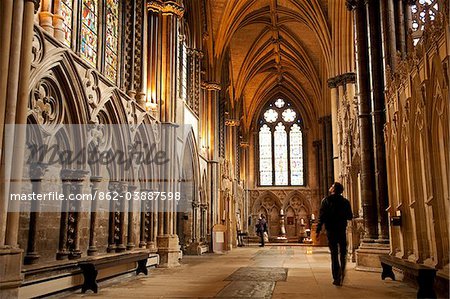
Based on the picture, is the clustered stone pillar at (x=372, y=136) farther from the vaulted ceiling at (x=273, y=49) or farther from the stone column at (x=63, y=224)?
the vaulted ceiling at (x=273, y=49)

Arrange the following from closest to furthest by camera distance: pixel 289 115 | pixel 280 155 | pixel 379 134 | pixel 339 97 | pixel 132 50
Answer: pixel 379 134 < pixel 132 50 < pixel 339 97 < pixel 280 155 < pixel 289 115

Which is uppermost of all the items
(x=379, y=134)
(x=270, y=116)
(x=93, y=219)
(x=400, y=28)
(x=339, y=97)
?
(x=270, y=116)

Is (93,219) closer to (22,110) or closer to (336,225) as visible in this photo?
(22,110)

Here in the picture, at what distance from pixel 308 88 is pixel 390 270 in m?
27.9

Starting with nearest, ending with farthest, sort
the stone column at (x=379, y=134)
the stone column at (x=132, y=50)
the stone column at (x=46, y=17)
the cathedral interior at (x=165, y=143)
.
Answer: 1. the cathedral interior at (x=165, y=143)
2. the stone column at (x=46, y=17)
3. the stone column at (x=379, y=134)
4. the stone column at (x=132, y=50)

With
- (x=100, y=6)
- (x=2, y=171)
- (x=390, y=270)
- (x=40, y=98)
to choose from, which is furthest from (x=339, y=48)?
(x=2, y=171)

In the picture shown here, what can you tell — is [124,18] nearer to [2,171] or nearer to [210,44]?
[2,171]

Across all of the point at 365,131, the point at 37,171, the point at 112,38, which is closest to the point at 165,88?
the point at 112,38

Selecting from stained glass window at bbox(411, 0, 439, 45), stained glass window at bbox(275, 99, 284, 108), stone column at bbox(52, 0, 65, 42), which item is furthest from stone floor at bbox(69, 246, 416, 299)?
stained glass window at bbox(275, 99, 284, 108)

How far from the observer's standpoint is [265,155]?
3728cm

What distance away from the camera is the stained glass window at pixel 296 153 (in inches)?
1439

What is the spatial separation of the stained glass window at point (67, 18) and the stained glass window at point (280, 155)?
28.6m

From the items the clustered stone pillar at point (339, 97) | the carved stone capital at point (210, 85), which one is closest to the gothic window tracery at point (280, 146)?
the clustered stone pillar at point (339, 97)

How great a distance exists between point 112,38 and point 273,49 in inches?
811
